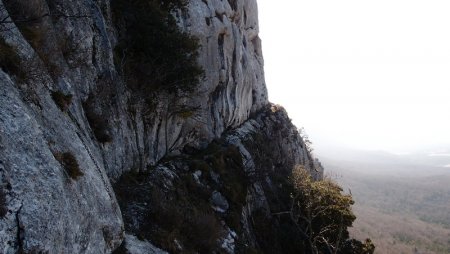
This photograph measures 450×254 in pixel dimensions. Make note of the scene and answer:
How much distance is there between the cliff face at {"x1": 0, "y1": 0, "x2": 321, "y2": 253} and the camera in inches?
360

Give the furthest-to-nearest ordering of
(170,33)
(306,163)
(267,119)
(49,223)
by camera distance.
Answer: (306,163) < (267,119) < (170,33) < (49,223)

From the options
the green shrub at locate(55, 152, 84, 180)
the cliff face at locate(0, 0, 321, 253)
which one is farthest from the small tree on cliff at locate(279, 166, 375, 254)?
the green shrub at locate(55, 152, 84, 180)

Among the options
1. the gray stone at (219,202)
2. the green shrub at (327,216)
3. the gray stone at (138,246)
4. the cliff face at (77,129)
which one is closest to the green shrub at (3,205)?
the cliff face at (77,129)

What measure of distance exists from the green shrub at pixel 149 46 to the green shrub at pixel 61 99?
9.10 m

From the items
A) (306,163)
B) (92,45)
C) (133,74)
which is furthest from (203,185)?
(306,163)

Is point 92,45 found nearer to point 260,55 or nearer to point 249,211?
point 249,211

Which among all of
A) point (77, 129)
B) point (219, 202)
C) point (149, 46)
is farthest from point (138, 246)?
point (149, 46)

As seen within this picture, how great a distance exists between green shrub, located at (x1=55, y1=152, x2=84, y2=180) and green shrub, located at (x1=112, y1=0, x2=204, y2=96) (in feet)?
38.8

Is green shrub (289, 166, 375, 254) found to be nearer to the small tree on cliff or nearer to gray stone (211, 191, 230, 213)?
the small tree on cliff

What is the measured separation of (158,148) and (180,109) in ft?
11.6

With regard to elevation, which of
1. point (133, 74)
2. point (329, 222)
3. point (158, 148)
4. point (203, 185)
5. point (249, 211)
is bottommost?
point (329, 222)

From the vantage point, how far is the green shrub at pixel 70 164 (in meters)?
11.0

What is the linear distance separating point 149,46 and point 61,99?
11.7 m

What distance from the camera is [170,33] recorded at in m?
25.1
